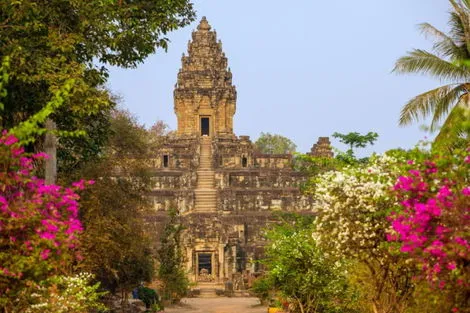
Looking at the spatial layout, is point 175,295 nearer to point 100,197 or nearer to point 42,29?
point 100,197

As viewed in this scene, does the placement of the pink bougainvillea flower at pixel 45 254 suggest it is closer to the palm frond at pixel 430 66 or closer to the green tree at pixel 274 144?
the palm frond at pixel 430 66

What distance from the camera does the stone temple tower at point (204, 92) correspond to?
177 ft

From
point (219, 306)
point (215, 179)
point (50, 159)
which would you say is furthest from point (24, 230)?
point (215, 179)

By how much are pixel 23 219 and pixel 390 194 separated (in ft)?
14.8

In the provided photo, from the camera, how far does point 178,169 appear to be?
164 feet

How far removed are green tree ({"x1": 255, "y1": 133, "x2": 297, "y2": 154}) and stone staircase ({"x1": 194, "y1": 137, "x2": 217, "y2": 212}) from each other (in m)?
30.9

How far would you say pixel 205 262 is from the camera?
44.0 m

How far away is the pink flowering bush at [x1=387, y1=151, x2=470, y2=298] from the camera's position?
29.7 ft

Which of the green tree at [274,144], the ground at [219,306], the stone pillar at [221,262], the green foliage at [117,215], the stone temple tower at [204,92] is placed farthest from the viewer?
the green tree at [274,144]

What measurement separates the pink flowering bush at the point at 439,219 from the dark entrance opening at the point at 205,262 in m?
33.2

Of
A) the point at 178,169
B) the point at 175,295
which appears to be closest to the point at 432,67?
the point at 175,295

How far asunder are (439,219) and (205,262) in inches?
1385

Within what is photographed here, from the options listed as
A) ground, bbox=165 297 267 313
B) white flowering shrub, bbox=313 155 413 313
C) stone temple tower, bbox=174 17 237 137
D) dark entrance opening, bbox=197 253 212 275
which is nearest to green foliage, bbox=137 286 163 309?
ground, bbox=165 297 267 313

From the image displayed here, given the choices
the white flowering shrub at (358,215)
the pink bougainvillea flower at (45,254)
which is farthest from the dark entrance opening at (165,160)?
the pink bougainvillea flower at (45,254)
